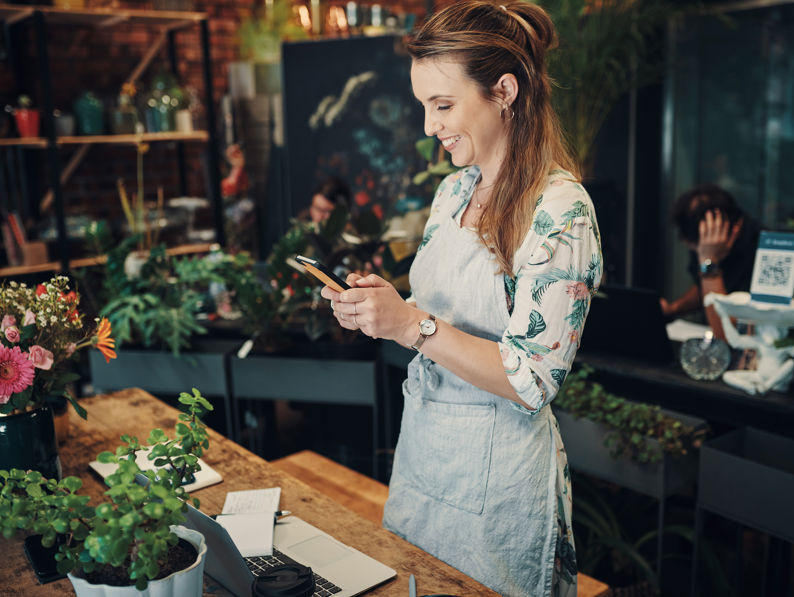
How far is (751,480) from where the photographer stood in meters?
1.97

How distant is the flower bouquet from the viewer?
1.38 metres

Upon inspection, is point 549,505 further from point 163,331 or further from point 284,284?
point 163,331

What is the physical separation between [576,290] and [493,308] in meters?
0.18

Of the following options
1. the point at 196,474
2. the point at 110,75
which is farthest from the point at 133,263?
the point at 110,75

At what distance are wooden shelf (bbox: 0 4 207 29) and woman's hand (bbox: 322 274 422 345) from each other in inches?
139

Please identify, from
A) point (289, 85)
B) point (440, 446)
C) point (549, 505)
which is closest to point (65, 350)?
point (440, 446)

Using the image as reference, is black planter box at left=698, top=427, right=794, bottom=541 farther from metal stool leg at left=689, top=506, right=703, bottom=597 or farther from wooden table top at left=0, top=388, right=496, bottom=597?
wooden table top at left=0, top=388, right=496, bottom=597

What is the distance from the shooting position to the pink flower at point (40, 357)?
4.58 ft

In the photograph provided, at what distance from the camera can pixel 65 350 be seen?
1493 millimetres

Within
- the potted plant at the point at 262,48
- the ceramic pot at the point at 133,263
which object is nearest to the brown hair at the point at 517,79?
the ceramic pot at the point at 133,263

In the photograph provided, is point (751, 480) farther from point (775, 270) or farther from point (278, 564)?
point (278, 564)

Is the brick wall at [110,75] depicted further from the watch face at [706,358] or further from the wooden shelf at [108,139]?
the watch face at [706,358]

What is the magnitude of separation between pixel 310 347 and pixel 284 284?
10.0 inches

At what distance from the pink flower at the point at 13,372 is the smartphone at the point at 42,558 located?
26 cm
